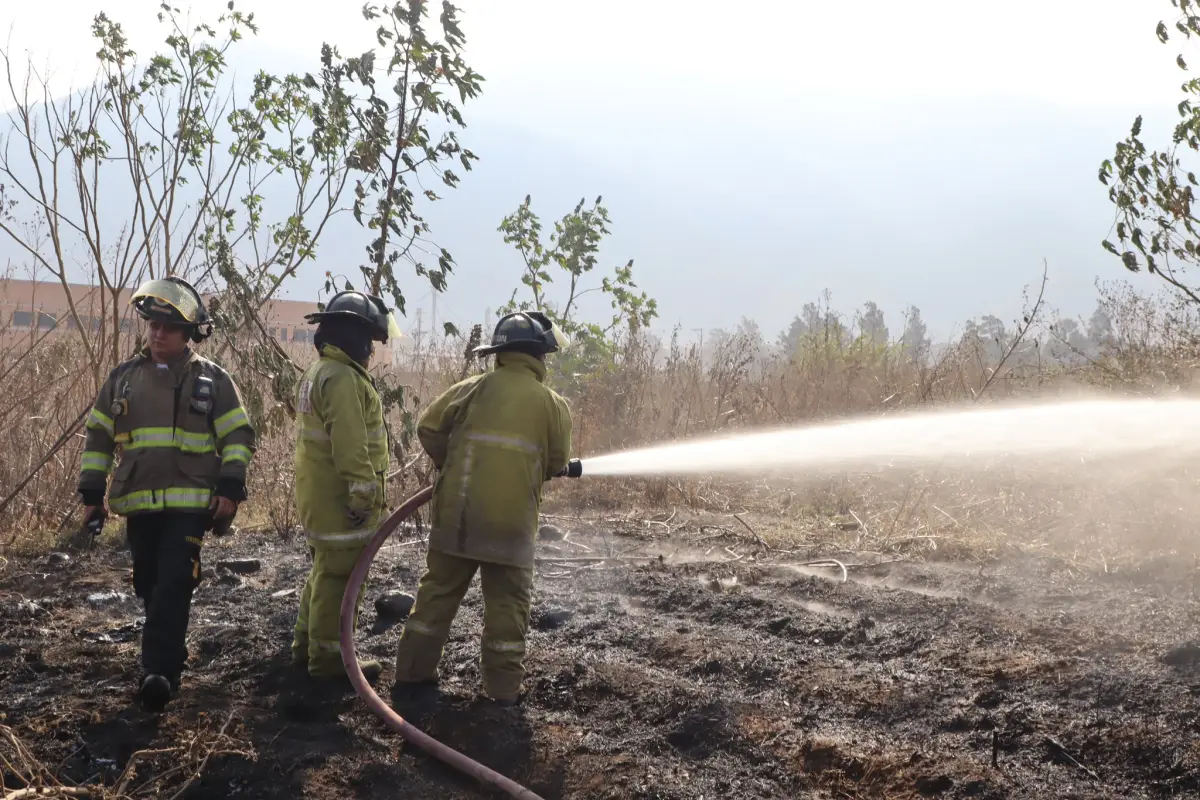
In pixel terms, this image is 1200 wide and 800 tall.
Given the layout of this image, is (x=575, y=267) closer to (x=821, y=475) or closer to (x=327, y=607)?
(x=821, y=475)

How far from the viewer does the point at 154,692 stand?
3820mm

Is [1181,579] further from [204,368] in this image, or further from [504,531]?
[204,368]

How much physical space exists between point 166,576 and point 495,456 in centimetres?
132

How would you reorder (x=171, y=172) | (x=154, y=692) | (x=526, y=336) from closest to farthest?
1. (x=154, y=692)
2. (x=526, y=336)
3. (x=171, y=172)

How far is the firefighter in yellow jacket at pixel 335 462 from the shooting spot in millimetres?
4180

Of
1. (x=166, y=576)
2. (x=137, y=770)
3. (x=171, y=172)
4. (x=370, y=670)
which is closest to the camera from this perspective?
(x=137, y=770)

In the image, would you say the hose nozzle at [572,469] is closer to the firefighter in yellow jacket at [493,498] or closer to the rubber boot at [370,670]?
the firefighter in yellow jacket at [493,498]

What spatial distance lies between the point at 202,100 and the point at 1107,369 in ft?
23.1

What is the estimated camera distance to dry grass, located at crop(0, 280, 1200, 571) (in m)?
7.00

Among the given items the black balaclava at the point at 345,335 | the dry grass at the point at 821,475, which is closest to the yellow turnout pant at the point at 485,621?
the black balaclava at the point at 345,335

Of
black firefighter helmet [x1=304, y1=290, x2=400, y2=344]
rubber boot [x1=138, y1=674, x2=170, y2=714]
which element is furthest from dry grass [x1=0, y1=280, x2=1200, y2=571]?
rubber boot [x1=138, y1=674, x2=170, y2=714]

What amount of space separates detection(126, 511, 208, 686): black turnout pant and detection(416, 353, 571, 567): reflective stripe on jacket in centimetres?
93

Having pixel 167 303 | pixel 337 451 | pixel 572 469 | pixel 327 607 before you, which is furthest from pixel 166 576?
pixel 572 469

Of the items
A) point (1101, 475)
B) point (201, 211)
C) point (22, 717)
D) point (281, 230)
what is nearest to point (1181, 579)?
point (1101, 475)
